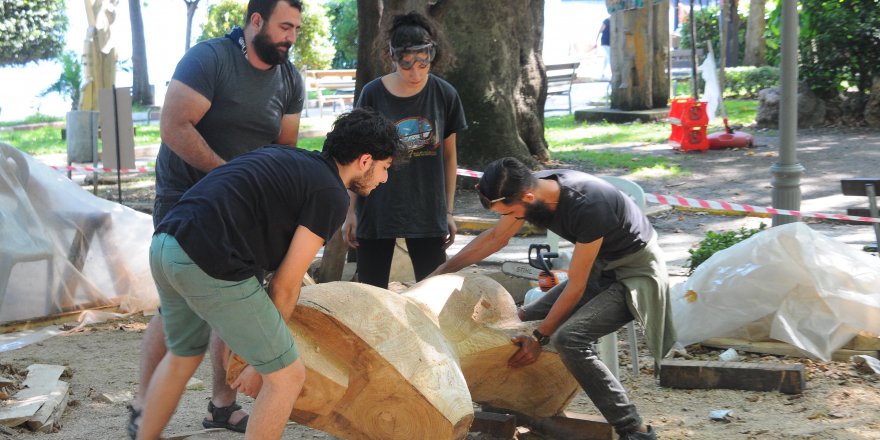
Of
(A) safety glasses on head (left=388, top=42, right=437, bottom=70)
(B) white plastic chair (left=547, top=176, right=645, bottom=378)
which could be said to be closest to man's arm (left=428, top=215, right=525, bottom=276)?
(B) white plastic chair (left=547, top=176, right=645, bottom=378)

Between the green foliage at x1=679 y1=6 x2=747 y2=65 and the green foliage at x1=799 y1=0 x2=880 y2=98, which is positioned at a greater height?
the green foliage at x1=679 y1=6 x2=747 y2=65

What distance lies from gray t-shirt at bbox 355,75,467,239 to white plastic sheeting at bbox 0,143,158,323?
260 cm

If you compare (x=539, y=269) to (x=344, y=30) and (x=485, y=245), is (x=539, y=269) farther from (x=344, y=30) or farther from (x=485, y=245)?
(x=344, y=30)

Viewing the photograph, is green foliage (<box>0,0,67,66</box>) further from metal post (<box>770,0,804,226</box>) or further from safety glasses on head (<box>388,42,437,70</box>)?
safety glasses on head (<box>388,42,437,70</box>)

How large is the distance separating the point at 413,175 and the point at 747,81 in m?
17.7

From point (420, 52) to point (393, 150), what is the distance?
1.28 meters

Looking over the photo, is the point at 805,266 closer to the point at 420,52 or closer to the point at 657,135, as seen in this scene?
the point at 420,52

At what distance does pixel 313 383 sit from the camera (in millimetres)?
3277

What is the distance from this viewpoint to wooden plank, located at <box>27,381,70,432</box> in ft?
13.7

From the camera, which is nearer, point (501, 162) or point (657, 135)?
point (501, 162)

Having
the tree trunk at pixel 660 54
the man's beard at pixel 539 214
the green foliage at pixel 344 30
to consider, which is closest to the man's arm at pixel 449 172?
the man's beard at pixel 539 214

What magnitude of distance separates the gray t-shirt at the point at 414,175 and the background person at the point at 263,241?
53.3 inches

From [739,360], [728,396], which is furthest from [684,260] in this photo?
[728,396]

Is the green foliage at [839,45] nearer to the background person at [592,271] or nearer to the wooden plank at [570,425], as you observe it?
the background person at [592,271]
